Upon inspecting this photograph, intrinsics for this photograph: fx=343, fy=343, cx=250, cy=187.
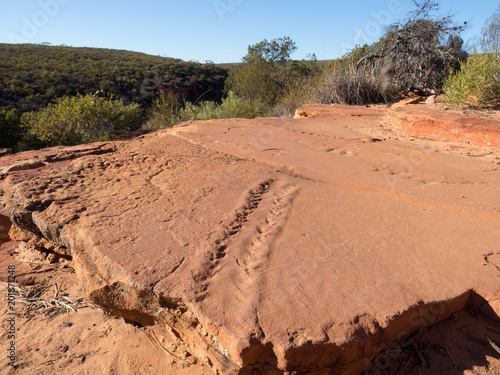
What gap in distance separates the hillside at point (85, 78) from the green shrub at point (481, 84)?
32.3ft

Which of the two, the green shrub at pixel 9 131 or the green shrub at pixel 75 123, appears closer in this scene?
the green shrub at pixel 75 123

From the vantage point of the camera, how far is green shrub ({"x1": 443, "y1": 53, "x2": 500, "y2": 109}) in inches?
171

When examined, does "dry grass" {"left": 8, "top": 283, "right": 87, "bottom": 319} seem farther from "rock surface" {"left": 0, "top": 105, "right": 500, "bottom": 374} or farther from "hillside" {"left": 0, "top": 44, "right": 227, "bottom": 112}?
"hillside" {"left": 0, "top": 44, "right": 227, "bottom": 112}

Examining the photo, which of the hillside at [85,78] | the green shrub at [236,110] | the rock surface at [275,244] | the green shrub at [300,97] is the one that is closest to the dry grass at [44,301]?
the rock surface at [275,244]

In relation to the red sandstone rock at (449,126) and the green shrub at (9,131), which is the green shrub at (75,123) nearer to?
the green shrub at (9,131)

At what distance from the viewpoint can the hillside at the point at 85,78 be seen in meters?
16.7

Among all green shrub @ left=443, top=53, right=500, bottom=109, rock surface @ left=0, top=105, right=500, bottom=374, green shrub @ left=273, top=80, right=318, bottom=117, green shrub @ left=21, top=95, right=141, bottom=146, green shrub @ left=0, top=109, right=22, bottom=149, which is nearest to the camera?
rock surface @ left=0, top=105, right=500, bottom=374

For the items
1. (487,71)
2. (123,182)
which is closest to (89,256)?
(123,182)

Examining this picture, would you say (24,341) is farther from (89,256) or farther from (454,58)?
(454,58)

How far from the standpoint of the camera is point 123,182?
7.76 feet

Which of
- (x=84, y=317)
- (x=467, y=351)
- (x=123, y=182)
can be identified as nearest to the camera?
(x=467, y=351)

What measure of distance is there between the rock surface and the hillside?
11.3 meters

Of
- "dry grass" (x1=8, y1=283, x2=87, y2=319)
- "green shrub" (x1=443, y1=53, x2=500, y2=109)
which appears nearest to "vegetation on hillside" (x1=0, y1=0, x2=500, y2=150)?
"green shrub" (x1=443, y1=53, x2=500, y2=109)

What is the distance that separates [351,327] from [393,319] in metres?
0.18
